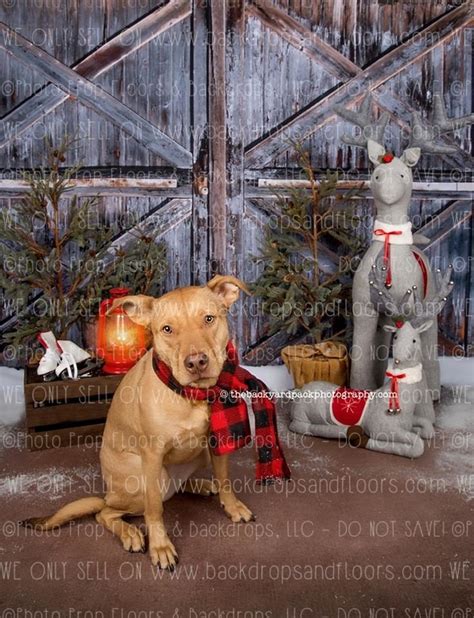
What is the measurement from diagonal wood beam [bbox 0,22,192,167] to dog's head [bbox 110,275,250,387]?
2840 millimetres

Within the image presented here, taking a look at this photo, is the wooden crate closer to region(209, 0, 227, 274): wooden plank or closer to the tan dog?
the tan dog

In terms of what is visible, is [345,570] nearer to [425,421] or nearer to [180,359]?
[180,359]

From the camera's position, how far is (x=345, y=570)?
2902mm

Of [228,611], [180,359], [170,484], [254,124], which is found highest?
[254,124]

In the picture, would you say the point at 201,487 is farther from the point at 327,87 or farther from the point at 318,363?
the point at 327,87

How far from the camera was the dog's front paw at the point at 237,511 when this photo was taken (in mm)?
3287

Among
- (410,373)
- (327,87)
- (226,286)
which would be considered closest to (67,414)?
(226,286)

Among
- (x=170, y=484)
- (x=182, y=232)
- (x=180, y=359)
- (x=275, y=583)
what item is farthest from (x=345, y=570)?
(x=182, y=232)

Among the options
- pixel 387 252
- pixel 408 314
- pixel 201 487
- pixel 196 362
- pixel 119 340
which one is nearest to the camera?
pixel 196 362

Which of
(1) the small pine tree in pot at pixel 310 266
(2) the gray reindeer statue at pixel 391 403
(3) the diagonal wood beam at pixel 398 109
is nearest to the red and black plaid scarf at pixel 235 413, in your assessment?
(2) the gray reindeer statue at pixel 391 403

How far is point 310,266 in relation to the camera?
542cm

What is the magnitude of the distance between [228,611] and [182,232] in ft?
11.6

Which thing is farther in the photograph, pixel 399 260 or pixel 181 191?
pixel 181 191

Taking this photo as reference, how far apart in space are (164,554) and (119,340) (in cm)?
173
